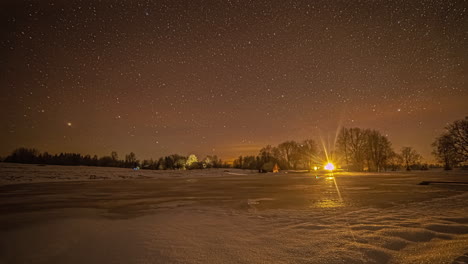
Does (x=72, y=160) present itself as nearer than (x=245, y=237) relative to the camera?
No

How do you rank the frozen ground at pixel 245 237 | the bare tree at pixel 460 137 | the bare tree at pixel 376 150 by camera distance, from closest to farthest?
the frozen ground at pixel 245 237 → the bare tree at pixel 460 137 → the bare tree at pixel 376 150

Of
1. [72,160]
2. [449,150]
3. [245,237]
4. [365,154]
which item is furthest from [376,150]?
[72,160]

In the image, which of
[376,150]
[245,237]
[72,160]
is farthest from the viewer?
[72,160]

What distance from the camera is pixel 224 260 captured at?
9.96 ft

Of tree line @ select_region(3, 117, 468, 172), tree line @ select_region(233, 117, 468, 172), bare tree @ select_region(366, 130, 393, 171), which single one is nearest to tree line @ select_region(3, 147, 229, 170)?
tree line @ select_region(3, 117, 468, 172)

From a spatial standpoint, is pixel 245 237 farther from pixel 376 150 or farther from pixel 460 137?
pixel 376 150

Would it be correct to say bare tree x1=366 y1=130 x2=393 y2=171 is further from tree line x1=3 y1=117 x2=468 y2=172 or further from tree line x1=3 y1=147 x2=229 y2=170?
tree line x1=3 y1=147 x2=229 y2=170

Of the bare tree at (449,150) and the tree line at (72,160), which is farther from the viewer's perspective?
the tree line at (72,160)

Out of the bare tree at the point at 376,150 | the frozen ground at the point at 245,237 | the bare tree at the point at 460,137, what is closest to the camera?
the frozen ground at the point at 245,237

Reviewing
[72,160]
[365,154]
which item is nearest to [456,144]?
[365,154]

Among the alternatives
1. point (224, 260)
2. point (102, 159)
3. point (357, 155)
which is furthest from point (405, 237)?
point (102, 159)

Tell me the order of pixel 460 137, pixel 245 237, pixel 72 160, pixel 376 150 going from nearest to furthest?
pixel 245 237 < pixel 460 137 < pixel 376 150 < pixel 72 160

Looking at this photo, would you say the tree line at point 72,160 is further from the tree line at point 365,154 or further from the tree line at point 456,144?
the tree line at point 456,144

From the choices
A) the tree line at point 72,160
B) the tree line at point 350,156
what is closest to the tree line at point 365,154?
the tree line at point 350,156
